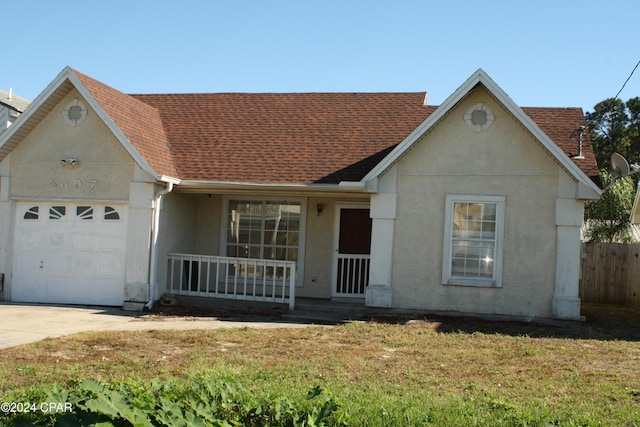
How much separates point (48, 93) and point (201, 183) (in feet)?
11.9

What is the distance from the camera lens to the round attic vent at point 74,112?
14.3m

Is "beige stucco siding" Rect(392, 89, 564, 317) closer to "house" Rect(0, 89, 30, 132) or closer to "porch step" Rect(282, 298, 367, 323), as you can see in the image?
"porch step" Rect(282, 298, 367, 323)

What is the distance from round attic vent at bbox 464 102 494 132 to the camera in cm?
1337

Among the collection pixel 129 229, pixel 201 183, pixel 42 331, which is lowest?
pixel 42 331

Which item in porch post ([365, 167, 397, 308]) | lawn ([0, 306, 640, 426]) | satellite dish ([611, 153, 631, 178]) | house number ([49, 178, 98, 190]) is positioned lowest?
lawn ([0, 306, 640, 426])

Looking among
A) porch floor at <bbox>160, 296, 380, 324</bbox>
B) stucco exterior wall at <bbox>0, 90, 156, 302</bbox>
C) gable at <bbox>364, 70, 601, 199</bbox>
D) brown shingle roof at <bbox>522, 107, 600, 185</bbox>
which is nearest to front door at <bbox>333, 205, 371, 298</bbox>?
porch floor at <bbox>160, 296, 380, 324</bbox>

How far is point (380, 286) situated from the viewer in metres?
13.6

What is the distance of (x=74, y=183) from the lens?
14281mm

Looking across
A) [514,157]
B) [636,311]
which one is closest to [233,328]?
[514,157]

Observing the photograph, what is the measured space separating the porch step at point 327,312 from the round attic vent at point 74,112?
6.02 metres

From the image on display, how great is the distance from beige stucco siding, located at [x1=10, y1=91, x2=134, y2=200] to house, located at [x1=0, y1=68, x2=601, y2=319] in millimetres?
30

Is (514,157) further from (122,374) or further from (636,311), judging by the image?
(122,374)

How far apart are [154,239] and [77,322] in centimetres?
267

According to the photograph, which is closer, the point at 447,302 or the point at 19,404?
the point at 19,404
